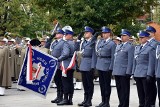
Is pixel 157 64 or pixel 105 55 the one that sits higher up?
pixel 105 55

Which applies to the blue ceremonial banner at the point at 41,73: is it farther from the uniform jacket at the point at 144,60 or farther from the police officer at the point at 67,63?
the uniform jacket at the point at 144,60

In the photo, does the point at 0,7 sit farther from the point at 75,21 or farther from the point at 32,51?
the point at 32,51

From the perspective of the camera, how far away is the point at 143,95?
1155 centimetres

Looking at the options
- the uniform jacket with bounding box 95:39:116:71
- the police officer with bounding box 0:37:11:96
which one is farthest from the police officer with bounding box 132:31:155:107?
the police officer with bounding box 0:37:11:96

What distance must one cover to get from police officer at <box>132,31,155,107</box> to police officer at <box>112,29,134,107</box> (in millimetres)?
239

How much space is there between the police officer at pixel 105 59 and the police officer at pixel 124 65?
1.33 ft

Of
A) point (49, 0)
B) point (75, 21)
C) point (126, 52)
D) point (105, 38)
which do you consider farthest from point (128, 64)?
point (49, 0)

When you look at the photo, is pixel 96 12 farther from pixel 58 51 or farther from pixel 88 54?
pixel 88 54

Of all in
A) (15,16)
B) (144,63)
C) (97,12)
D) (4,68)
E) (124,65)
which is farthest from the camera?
(15,16)

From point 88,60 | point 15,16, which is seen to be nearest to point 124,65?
point 88,60

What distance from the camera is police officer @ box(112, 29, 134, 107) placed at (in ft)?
37.7

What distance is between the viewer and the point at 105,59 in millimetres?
12148

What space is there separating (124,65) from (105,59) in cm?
72

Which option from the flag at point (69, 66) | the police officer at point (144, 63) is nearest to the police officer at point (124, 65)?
the police officer at point (144, 63)
